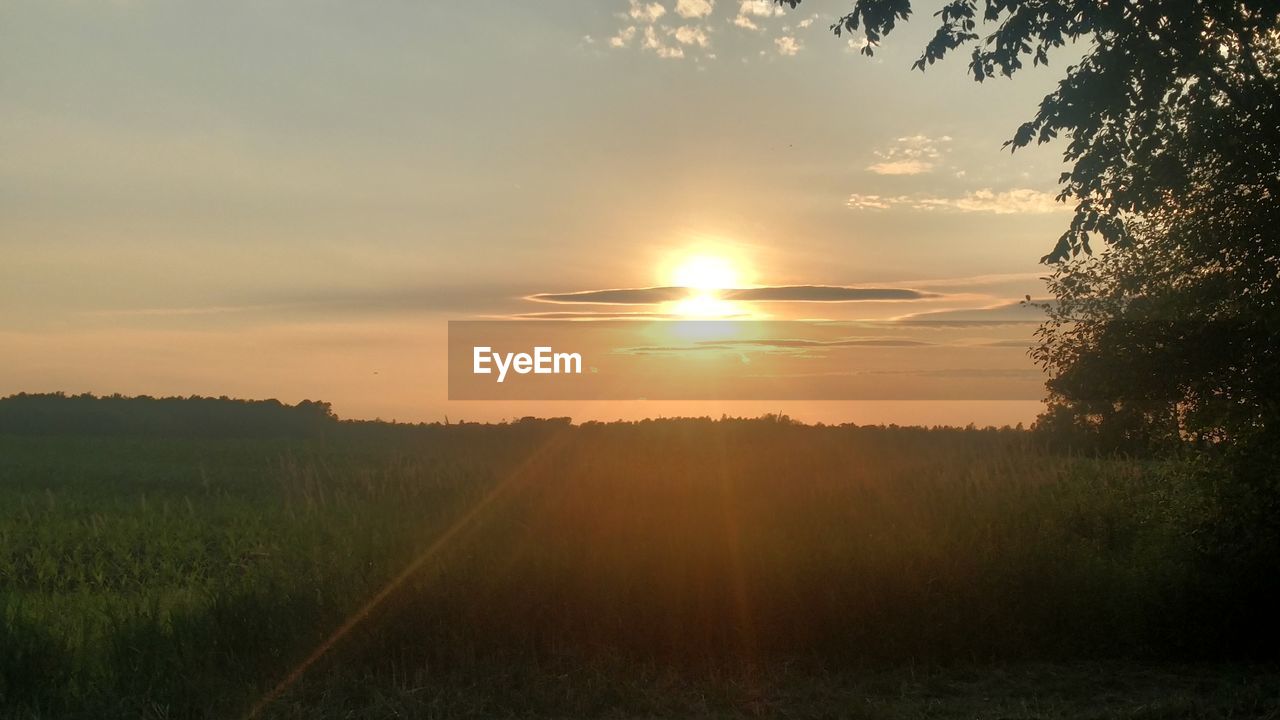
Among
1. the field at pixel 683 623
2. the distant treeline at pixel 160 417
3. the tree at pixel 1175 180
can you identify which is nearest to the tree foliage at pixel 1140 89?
the tree at pixel 1175 180

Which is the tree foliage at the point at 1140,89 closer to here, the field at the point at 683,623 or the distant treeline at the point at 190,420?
the field at the point at 683,623

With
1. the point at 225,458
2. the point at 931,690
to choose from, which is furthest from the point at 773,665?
the point at 225,458

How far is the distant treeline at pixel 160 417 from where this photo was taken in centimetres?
4775

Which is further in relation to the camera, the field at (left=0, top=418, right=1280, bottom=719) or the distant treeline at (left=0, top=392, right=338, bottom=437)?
the distant treeline at (left=0, top=392, right=338, bottom=437)

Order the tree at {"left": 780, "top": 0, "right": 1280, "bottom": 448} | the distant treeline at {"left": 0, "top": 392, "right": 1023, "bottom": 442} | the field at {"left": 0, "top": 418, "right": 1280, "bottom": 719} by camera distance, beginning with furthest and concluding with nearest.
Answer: the distant treeline at {"left": 0, "top": 392, "right": 1023, "bottom": 442}
the tree at {"left": 780, "top": 0, "right": 1280, "bottom": 448}
the field at {"left": 0, "top": 418, "right": 1280, "bottom": 719}

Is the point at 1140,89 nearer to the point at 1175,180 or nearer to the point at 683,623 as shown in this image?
the point at 1175,180

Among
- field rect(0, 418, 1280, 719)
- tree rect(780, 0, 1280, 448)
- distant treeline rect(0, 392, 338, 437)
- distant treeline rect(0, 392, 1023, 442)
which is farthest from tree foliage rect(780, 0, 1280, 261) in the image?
distant treeline rect(0, 392, 338, 437)

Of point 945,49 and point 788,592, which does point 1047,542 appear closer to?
Result: point 788,592

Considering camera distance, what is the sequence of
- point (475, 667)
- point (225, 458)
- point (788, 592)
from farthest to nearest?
1. point (225, 458)
2. point (788, 592)
3. point (475, 667)

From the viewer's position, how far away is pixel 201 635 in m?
7.95

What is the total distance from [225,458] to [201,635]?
96.1 ft

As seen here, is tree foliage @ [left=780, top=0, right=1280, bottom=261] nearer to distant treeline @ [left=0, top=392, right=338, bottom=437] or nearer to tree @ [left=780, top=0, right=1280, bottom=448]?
tree @ [left=780, top=0, right=1280, bottom=448]

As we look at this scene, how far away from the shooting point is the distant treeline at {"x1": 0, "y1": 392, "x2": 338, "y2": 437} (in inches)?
1880

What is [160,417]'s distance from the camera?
161 ft
